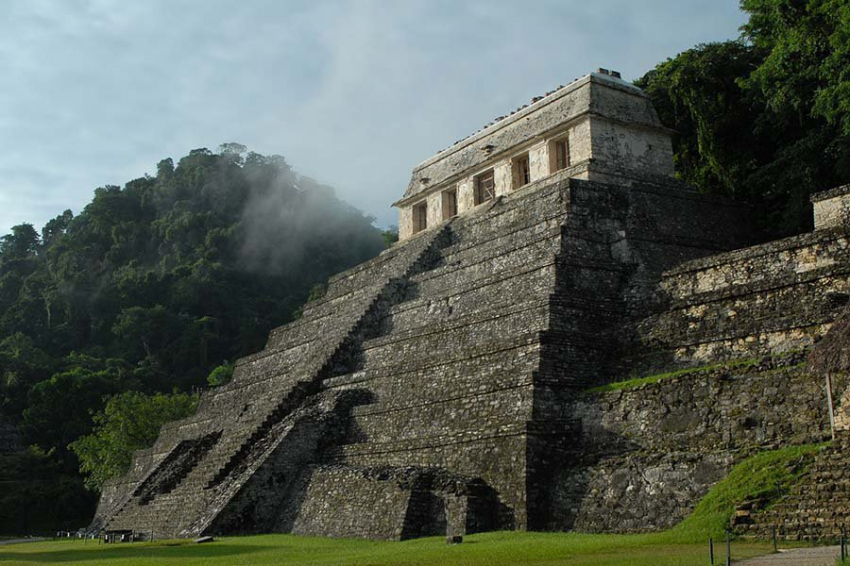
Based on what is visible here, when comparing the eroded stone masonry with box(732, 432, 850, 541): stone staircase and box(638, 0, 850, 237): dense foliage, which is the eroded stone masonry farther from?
box(638, 0, 850, 237): dense foliage

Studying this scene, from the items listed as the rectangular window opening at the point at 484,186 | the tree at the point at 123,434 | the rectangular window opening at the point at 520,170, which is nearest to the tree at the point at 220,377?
the tree at the point at 123,434

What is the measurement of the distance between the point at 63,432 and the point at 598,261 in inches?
1237

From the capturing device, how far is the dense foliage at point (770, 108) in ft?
71.2

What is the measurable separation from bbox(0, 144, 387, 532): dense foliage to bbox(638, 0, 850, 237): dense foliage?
2765 cm

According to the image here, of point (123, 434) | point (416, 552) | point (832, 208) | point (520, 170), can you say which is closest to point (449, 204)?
point (520, 170)

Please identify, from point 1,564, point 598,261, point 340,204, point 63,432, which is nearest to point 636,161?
point 598,261

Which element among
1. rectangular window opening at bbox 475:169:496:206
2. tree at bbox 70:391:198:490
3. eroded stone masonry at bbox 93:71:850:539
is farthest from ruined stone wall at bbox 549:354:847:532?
tree at bbox 70:391:198:490

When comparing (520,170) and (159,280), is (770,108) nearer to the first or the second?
(520,170)

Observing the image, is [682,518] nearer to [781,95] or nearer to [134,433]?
[781,95]

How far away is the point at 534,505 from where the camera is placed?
14523mm

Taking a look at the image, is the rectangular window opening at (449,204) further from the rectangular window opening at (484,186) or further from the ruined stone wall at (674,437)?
the ruined stone wall at (674,437)

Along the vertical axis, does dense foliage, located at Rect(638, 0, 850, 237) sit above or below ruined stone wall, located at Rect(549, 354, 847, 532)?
above

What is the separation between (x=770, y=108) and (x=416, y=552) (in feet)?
55.0

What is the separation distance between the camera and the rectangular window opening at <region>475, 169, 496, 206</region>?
26.1 m
